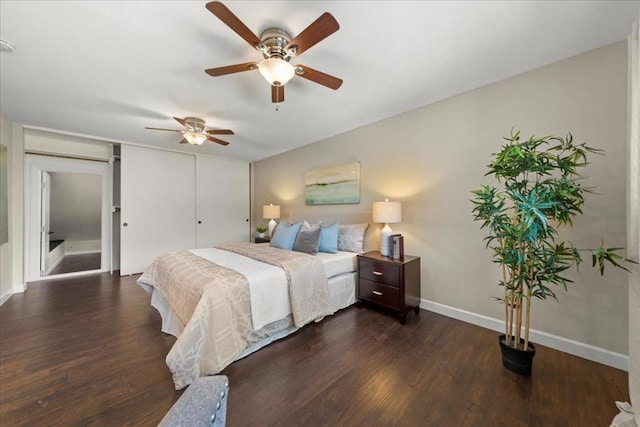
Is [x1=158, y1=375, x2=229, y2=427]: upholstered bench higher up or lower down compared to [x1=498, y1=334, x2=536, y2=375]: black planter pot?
higher up

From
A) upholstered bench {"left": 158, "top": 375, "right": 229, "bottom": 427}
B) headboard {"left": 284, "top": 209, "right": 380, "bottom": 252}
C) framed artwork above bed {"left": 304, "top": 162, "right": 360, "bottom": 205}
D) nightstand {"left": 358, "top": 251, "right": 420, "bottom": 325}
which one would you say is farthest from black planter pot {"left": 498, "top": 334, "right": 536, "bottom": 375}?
framed artwork above bed {"left": 304, "top": 162, "right": 360, "bottom": 205}

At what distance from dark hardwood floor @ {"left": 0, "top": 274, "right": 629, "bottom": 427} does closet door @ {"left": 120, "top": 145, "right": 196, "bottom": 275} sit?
2032 mm

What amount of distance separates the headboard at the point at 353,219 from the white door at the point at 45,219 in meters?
4.46

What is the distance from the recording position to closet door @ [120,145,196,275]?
167 inches

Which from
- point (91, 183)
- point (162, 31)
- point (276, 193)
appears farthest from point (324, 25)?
point (91, 183)

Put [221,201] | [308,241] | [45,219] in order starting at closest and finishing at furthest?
[308,241], [45,219], [221,201]

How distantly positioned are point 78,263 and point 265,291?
519 centimetres

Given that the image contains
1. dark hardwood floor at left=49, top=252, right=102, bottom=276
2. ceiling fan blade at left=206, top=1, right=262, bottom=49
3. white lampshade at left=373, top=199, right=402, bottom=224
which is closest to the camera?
ceiling fan blade at left=206, top=1, right=262, bottom=49

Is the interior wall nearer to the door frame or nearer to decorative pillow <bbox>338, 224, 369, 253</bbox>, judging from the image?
the door frame

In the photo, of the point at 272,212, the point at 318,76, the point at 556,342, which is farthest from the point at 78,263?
the point at 556,342

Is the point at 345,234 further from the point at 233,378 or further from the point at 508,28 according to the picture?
the point at 508,28

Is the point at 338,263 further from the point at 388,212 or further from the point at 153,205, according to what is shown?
the point at 153,205

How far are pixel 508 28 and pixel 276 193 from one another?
438 centimetres

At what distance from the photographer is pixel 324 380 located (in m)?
1.62
